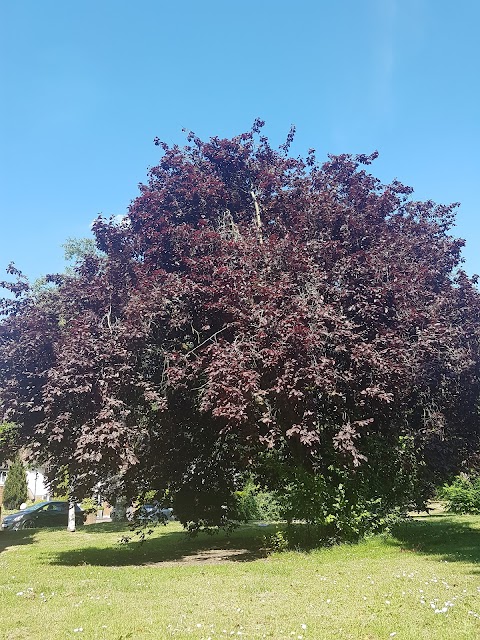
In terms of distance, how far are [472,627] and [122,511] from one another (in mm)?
29750

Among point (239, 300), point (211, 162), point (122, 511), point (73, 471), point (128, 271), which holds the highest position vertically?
point (211, 162)

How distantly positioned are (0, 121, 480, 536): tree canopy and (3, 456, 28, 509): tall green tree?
29.9 metres

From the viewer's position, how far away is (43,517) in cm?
2844

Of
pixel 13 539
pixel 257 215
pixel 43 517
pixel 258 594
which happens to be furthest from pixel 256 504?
pixel 43 517

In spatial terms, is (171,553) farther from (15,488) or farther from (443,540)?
(15,488)

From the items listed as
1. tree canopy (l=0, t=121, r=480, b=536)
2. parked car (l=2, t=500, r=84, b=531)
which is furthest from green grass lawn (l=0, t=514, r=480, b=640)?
parked car (l=2, t=500, r=84, b=531)

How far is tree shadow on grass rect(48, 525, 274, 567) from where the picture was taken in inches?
490

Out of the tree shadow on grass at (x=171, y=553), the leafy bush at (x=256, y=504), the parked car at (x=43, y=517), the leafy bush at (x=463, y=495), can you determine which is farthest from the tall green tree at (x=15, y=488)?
the leafy bush at (x=463, y=495)

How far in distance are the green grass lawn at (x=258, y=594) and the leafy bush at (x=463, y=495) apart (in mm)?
10307

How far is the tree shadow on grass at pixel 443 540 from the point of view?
35.0 ft

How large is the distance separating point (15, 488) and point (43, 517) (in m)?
13.7

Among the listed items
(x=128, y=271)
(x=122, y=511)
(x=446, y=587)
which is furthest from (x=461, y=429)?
(x=122, y=511)

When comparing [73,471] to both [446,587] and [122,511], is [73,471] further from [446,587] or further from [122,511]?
[122,511]

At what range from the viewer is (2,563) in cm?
1281
